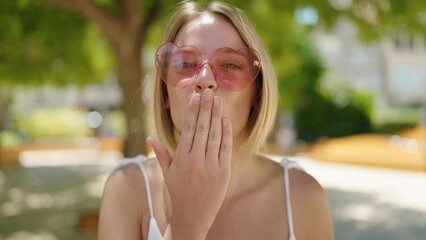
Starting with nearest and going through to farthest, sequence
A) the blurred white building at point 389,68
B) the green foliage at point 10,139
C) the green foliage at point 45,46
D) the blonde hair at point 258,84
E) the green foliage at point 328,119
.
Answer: the blonde hair at point 258,84, the green foliage at point 45,46, the green foliage at point 10,139, the green foliage at point 328,119, the blurred white building at point 389,68

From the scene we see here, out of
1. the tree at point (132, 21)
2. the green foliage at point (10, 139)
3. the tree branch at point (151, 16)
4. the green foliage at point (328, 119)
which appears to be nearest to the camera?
the tree at point (132, 21)

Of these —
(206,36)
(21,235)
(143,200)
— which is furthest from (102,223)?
(21,235)

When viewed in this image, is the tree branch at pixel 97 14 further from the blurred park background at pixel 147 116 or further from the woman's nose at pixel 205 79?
the woman's nose at pixel 205 79

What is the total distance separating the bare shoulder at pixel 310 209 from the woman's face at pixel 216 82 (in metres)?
0.28

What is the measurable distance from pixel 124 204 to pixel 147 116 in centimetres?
37

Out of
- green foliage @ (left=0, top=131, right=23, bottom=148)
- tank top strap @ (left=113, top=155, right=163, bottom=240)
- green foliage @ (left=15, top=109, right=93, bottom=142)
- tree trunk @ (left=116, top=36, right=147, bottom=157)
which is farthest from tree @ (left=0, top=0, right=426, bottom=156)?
green foliage @ (left=15, top=109, right=93, bottom=142)

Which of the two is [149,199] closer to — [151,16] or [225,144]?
[225,144]

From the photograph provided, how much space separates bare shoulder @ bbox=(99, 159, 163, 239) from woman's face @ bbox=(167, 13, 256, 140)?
284 millimetres

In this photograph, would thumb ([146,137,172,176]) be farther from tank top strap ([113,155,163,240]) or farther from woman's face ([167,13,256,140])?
tank top strap ([113,155,163,240])

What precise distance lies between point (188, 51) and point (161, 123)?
0.28m

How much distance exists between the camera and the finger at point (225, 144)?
1327 mm

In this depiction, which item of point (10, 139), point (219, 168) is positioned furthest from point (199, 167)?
point (10, 139)

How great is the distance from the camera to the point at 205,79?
1459 millimetres

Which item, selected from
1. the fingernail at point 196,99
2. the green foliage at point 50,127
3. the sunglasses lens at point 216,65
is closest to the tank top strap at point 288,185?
the sunglasses lens at point 216,65
